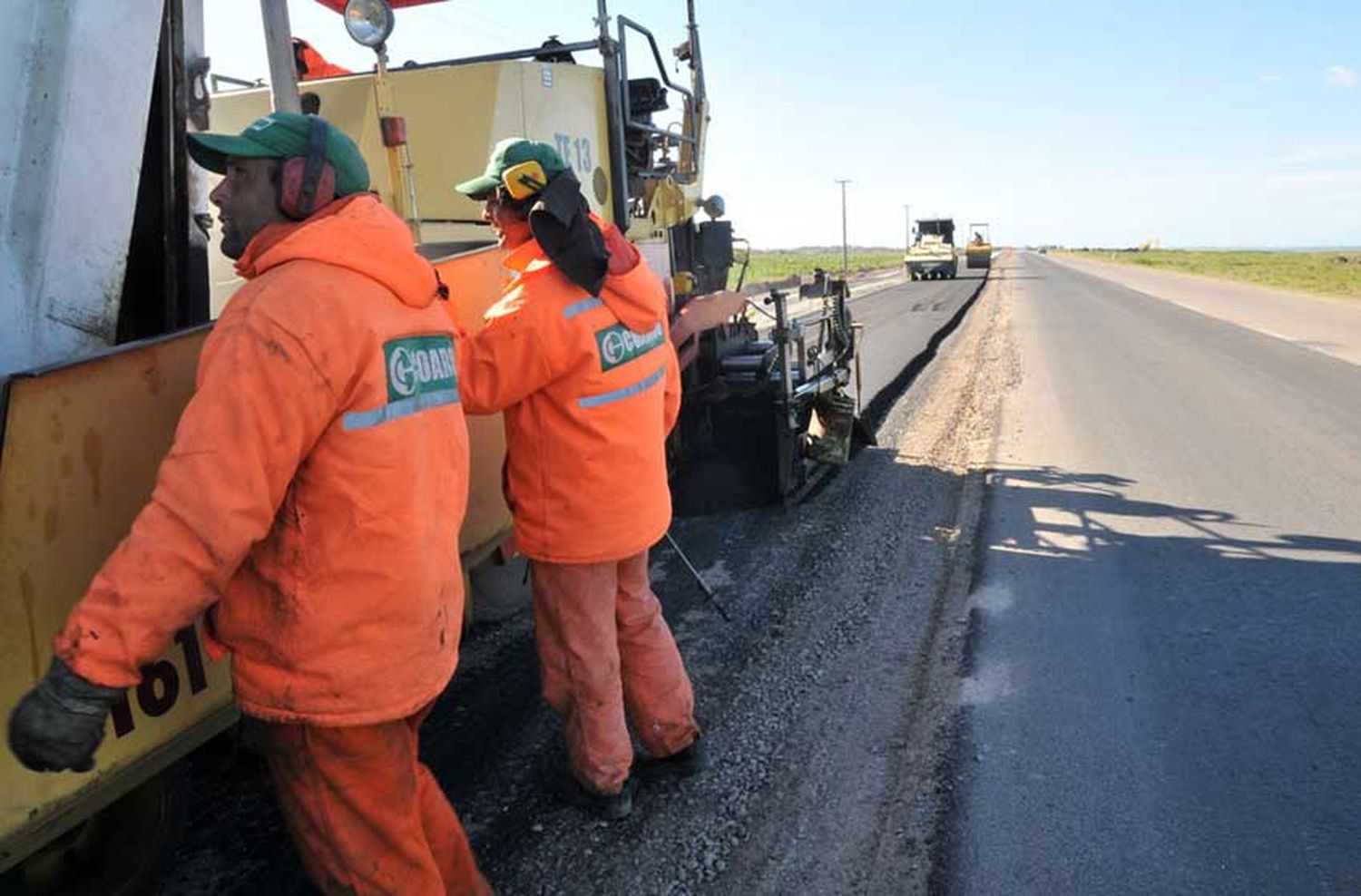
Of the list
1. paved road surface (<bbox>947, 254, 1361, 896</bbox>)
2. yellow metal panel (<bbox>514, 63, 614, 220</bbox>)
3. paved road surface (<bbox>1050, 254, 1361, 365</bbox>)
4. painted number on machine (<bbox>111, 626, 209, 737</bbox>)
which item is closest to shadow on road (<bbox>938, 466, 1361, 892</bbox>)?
paved road surface (<bbox>947, 254, 1361, 896</bbox>)

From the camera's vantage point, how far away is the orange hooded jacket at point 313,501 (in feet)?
5.55

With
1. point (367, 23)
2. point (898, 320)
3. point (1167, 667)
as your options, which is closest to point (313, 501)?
point (367, 23)

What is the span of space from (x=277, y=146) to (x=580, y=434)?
3.97 ft

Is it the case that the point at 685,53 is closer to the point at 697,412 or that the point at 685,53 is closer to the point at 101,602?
the point at 697,412

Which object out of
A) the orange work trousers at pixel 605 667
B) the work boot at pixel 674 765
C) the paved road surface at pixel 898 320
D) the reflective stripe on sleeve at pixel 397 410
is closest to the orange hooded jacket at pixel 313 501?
the reflective stripe on sleeve at pixel 397 410

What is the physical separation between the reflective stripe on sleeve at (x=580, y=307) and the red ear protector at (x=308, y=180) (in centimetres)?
87

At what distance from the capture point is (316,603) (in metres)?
1.95

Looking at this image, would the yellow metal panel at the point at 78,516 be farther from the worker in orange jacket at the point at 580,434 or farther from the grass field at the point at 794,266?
the grass field at the point at 794,266

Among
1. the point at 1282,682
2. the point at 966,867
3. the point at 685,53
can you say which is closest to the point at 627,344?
the point at 966,867

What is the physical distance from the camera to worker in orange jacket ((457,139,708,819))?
2.81 metres

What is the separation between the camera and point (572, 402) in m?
2.89

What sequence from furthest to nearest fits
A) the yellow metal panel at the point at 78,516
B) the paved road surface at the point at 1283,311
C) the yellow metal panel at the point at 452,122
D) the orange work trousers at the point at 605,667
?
the paved road surface at the point at 1283,311, the yellow metal panel at the point at 452,122, the orange work trousers at the point at 605,667, the yellow metal panel at the point at 78,516

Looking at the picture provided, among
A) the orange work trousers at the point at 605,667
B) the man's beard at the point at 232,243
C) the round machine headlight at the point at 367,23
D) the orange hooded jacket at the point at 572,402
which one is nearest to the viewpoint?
the man's beard at the point at 232,243

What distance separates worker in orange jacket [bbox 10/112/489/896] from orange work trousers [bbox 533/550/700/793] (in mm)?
776
